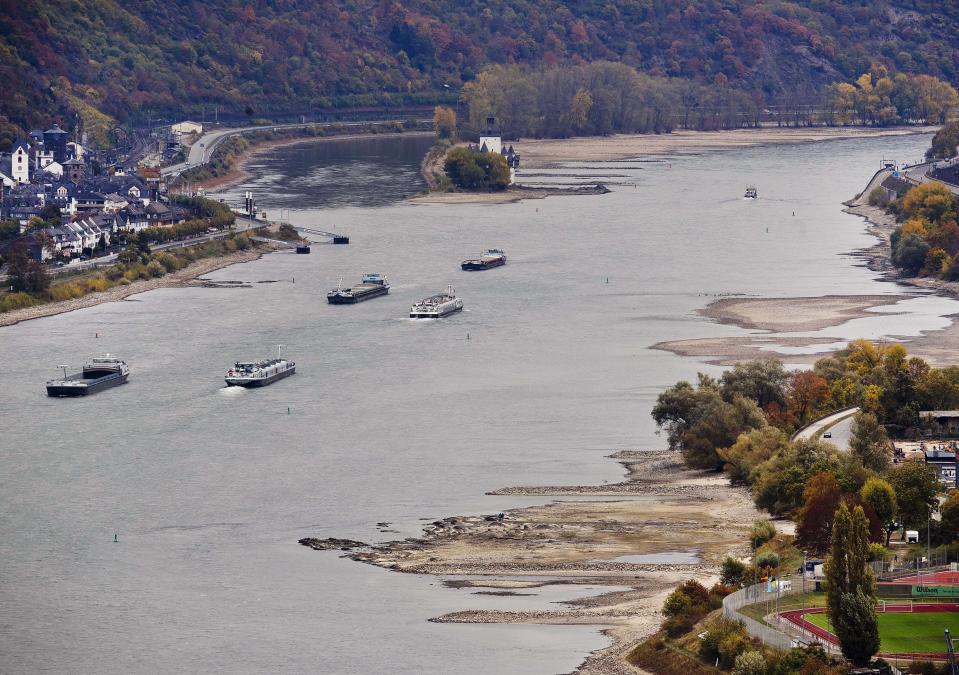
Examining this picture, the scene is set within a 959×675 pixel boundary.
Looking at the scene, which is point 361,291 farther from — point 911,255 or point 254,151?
point 254,151

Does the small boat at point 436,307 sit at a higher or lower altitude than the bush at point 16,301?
lower

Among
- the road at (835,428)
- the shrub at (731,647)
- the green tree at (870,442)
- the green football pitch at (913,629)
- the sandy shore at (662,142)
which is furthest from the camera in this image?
the sandy shore at (662,142)

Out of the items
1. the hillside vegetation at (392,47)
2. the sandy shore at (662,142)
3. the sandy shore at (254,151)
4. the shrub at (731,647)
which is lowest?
the shrub at (731,647)

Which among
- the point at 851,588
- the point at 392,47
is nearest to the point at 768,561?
the point at 851,588

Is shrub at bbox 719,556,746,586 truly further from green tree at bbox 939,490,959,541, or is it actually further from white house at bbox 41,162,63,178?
white house at bbox 41,162,63,178

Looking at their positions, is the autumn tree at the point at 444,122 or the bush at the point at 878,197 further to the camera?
the autumn tree at the point at 444,122

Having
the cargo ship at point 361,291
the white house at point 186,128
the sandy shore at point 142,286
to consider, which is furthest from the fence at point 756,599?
the white house at point 186,128

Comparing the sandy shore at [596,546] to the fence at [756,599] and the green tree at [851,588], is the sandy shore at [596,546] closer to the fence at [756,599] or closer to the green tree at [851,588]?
the fence at [756,599]
